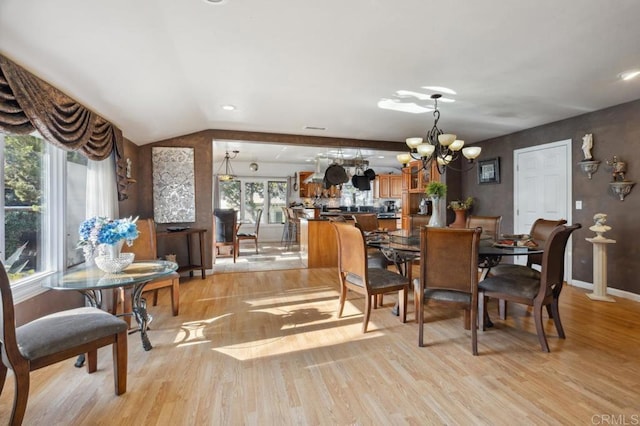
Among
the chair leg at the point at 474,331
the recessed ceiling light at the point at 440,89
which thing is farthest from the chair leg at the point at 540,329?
the recessed ceiling light at the point at 440,89

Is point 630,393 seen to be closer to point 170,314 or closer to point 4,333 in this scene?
point 4,333

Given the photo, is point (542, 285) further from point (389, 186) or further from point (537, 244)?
point (389, 186)

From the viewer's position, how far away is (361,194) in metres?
9.80

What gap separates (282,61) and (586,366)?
3263mm

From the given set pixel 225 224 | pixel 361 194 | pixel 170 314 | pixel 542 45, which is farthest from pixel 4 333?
pixel 361 194

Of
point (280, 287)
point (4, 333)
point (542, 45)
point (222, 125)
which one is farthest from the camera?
point (222, 125)

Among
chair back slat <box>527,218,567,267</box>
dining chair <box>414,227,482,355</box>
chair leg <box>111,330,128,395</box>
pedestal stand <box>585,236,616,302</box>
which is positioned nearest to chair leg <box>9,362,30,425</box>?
chair leg <box>111,330,128,395</box>

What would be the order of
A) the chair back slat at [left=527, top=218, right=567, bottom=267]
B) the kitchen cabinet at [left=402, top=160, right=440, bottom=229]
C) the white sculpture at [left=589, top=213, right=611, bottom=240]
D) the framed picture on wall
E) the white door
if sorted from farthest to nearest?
the kitchen cabinet at [left=402, top=160, right=440, bottom=229], the framed picture on wall, the white door, the white sculpture at [left=589, top=213, right=611, bottom=240], the chair back slat at [left=527, top=218, right=567, bottom=267]

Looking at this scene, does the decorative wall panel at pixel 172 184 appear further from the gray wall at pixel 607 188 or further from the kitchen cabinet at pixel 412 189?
the gray wall at pixel 607 188

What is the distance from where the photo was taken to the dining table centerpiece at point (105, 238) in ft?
7.23

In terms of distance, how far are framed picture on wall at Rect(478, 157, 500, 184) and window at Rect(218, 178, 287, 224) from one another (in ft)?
17.2

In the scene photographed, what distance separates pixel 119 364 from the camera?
1844 mm

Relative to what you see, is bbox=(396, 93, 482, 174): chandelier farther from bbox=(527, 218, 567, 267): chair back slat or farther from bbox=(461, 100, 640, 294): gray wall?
bbox=(461, 100, 640, 294): gray wall

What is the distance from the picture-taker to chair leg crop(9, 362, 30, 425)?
1470 mm
